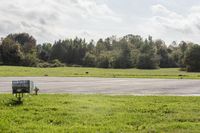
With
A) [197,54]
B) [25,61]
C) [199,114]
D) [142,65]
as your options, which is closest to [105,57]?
[142,65]

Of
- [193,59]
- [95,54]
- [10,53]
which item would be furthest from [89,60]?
[193,59]

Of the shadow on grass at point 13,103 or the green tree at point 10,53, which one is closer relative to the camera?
the shadow on grass at point 13,103

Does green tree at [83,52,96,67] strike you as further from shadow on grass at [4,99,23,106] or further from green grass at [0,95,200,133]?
green grass at [0,95,200,133]

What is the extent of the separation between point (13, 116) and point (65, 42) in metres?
160

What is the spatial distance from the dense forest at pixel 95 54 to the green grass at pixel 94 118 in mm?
99246

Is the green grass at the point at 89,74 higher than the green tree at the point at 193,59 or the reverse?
the reverse

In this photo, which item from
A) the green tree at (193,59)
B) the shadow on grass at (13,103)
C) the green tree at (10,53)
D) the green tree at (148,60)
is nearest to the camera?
the shadow on grass at (13,103)

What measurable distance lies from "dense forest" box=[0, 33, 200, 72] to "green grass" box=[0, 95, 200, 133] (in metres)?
99.2

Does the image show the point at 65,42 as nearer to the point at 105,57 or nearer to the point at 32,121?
the point at 105,57

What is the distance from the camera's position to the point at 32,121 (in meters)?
13.1

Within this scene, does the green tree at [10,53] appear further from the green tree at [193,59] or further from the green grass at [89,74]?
the green tree at [193,59]

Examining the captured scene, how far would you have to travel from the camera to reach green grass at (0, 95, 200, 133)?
465 inches

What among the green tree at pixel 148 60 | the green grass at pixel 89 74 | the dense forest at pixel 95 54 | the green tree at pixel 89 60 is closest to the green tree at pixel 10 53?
the dense forest at pixel 95 54

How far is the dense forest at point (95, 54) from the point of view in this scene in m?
124
